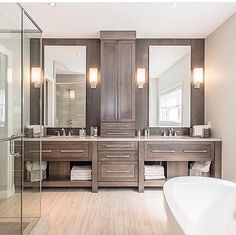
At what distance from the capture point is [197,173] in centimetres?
423

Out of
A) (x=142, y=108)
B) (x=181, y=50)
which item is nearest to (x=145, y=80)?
(x=142, y=108)

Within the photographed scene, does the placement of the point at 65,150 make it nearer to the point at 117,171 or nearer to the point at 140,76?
the point at 117,171

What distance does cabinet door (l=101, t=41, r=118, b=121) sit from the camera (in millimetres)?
4273

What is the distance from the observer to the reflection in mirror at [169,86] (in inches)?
180

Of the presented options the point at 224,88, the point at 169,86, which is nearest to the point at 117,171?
the point at 169,86

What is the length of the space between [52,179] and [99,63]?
1.99 m

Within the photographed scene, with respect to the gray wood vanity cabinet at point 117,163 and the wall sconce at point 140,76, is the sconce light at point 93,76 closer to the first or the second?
the wall sconce at point 140,76

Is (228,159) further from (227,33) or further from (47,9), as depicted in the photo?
(47,9)

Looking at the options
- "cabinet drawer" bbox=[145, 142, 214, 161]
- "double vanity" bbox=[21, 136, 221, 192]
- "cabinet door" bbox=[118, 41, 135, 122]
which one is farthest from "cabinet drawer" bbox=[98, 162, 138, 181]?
"cabinet door" bbox=[118, 41, 135, 122]

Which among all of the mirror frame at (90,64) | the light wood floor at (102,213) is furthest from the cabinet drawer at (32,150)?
the mirror frame at (90,64)

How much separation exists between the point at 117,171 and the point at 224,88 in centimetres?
189

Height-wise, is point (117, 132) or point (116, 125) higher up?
point (116, 125)

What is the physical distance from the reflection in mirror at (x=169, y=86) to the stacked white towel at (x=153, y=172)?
2.47 ft

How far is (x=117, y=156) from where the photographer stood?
13.2ft
